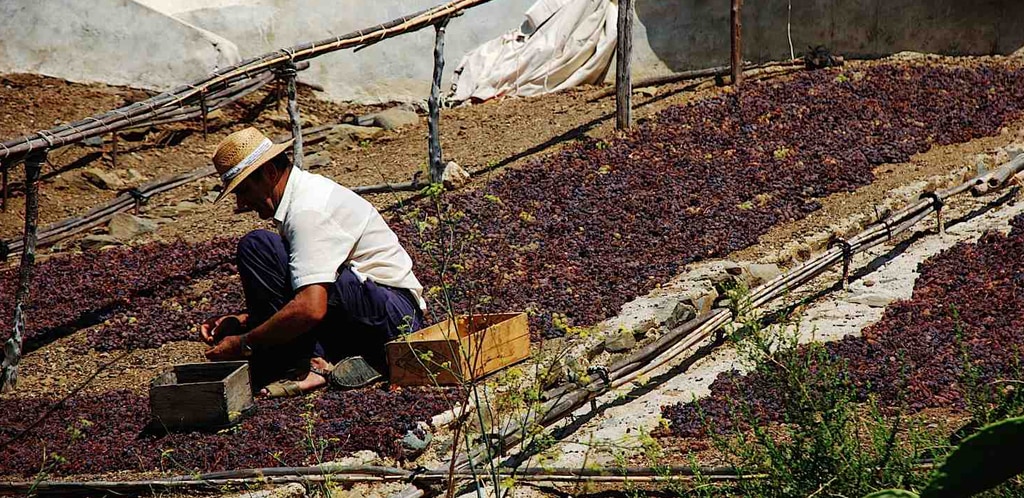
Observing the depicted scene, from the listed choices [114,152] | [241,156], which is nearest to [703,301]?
[241,156]

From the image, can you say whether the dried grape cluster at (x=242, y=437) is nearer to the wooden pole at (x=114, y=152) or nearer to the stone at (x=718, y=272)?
the stone at (x=718, y=272)

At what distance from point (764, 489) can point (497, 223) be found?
4.10 metres

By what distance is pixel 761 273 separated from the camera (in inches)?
226

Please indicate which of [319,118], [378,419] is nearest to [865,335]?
[378,419]

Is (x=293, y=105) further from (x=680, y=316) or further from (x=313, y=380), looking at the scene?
(x=680, y=316)

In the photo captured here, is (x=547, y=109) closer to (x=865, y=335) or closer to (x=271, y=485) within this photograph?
(x=865, y=335)

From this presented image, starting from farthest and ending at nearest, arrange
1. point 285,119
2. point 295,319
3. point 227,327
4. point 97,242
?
point 285,119 → point 97,242 → point 227,327 → point 295,319

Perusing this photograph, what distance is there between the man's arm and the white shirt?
0.05m

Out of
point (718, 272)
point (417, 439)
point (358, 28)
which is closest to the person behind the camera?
point (417, 439)

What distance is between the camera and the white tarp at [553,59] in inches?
414

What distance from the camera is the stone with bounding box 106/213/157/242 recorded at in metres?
7.87

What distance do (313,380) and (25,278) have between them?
5.52 ft

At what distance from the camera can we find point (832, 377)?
3.17m

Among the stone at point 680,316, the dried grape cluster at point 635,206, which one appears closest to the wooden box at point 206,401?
the dried grape cluster at point 635,206
